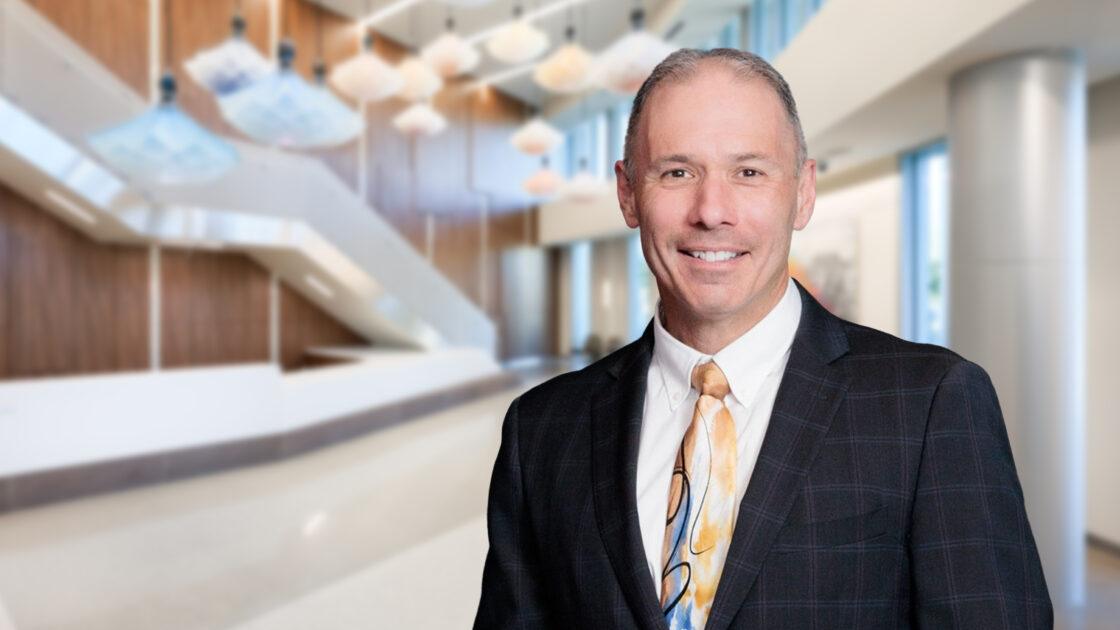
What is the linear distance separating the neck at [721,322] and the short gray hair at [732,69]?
221mm

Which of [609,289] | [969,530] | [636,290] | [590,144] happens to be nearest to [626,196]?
[969,530]

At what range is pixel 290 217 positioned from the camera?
38.1 ft

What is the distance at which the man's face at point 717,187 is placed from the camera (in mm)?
1251

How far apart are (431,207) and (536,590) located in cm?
1750

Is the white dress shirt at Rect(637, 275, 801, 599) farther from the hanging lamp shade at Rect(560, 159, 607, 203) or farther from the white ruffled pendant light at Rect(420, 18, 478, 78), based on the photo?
the hanging lamp shade at Rect(560, 159, 607, 203)

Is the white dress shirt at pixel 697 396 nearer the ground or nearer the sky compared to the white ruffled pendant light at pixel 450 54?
nearer the ground

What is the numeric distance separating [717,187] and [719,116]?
0.37 ft

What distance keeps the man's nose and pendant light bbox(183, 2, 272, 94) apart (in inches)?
333

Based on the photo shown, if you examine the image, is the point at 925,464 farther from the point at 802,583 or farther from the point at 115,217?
the point at 115,217

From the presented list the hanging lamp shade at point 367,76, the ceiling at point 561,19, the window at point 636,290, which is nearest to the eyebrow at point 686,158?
the hanging lamp shade at point 367,76

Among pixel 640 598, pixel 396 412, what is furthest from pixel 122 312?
pixel 640 598

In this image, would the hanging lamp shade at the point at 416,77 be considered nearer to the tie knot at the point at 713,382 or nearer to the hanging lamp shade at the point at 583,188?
the hanging lamp shade at the point at 583,188

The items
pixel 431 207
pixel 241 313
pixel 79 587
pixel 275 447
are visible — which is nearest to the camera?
pixel 79 587

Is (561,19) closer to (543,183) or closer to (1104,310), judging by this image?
(543,183)
